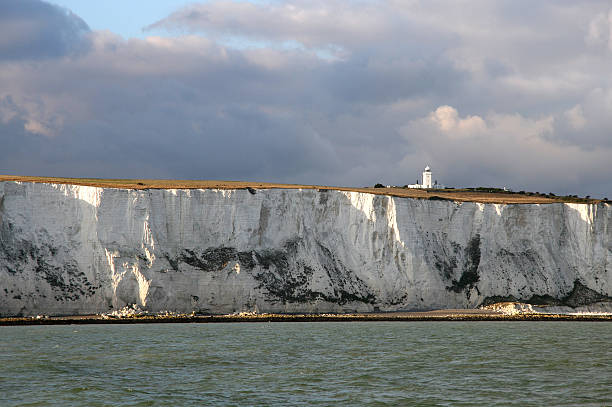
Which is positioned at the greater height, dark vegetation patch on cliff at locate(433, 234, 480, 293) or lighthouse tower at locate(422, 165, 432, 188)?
lighthouse tower at locate(422, 165, 432, 188)

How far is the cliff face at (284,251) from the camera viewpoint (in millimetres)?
53875

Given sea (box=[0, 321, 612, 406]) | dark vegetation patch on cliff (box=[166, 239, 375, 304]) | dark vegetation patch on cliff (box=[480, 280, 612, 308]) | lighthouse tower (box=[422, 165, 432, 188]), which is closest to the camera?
sea (box=[0, 321, 612, 406])

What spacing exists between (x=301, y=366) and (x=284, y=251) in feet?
94.4

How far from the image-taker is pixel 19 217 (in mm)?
54469

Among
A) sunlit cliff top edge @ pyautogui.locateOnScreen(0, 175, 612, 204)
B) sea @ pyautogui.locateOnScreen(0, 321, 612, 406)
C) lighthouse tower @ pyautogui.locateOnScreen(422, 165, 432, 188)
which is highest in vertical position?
lighthouse tower @ pyautogui.locateOnScreen(422, 165, 432, 188)

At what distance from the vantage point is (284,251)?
193 feet

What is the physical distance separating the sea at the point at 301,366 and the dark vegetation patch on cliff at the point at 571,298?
14389mm

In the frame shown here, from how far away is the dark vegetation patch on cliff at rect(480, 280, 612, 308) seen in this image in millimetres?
61469

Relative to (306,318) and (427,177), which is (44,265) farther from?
(427,177)

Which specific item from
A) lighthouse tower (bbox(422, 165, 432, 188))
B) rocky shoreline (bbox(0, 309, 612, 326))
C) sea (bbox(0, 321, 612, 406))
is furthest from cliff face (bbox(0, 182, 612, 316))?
lighthouse tower (bbox(422, 165, 432, 188))

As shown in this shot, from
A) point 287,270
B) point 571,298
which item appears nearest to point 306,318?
point 287,270

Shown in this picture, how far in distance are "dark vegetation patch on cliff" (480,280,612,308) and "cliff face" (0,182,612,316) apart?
0.37 ft

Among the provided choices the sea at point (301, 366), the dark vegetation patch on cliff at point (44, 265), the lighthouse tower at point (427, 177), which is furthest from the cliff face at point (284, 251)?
the lighthouse tower at point (427, 177)

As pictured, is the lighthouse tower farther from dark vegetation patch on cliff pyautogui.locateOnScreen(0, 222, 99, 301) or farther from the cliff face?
dark vegetation patch on cliff pyautogui.locateOnScreen(0, 222, 99, 301)
